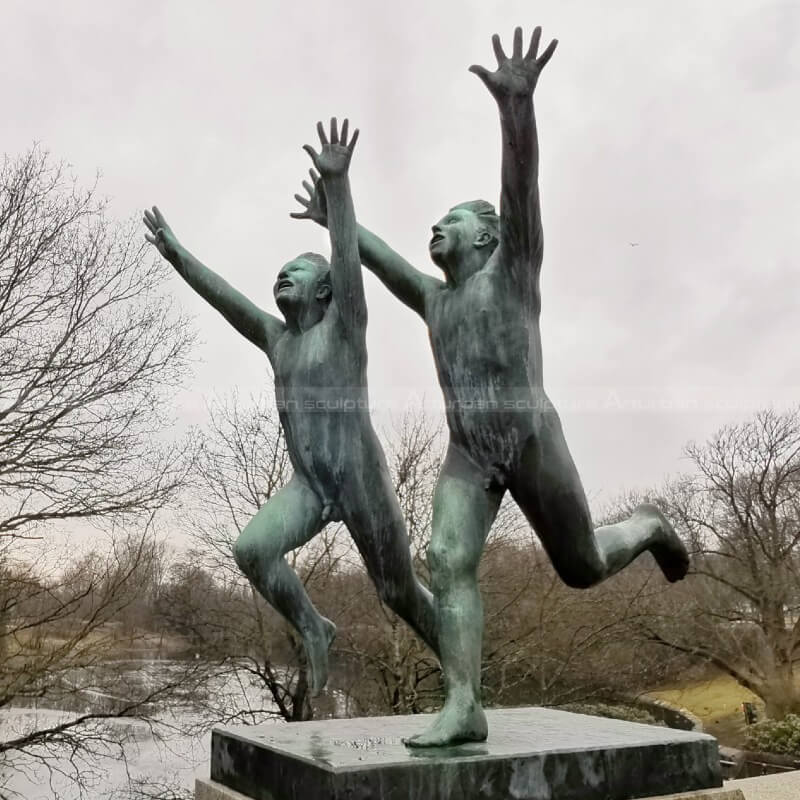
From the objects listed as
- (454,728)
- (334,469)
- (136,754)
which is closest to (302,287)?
(334,469)

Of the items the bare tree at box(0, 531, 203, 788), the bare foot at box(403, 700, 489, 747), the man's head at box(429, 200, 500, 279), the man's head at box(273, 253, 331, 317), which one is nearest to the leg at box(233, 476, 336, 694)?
the bare foot at box(403, 700, 489, 747)

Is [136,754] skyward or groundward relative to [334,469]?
groundward

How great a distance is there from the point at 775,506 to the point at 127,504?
58.5ft

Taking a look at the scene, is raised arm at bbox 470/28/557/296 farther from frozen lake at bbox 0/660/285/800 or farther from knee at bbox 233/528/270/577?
frozen lake at bbox 0/660/285/800

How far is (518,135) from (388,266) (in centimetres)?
110

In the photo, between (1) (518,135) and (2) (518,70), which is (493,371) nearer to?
(1) (518,135)

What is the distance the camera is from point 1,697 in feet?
38.2

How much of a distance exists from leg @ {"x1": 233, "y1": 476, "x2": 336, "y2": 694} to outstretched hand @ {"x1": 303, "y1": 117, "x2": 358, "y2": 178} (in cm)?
132

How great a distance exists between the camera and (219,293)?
4289 mm

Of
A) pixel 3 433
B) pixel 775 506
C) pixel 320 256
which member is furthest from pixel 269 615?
pixel 775 506

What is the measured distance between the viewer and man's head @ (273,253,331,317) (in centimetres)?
395

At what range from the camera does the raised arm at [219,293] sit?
417 cm

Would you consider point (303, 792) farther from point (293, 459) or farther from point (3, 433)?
point (3, 433)

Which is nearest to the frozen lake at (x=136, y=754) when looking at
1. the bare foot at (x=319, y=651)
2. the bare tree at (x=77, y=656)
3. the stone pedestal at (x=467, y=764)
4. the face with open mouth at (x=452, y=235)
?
the bare tree at (x=77, y=656)
